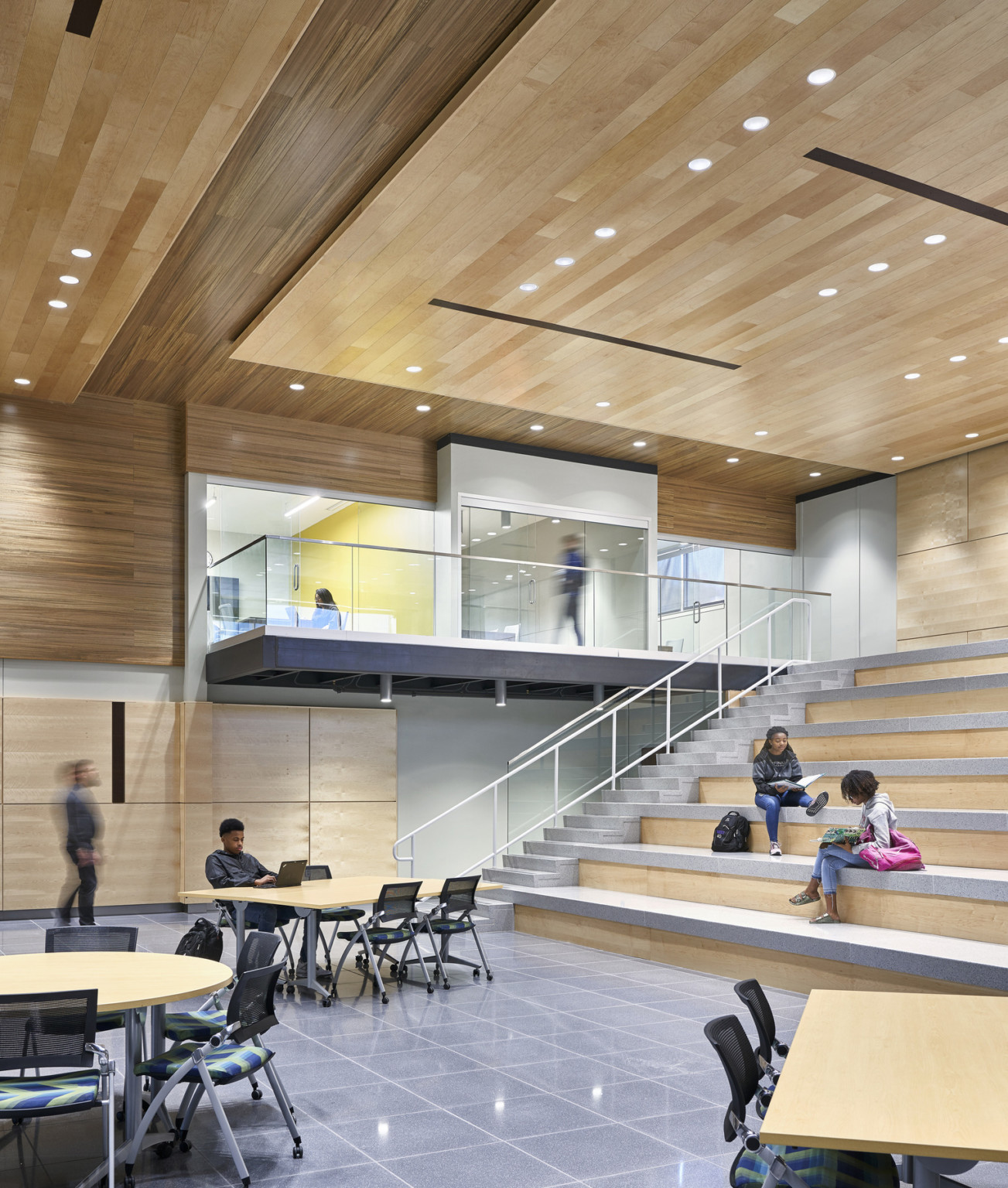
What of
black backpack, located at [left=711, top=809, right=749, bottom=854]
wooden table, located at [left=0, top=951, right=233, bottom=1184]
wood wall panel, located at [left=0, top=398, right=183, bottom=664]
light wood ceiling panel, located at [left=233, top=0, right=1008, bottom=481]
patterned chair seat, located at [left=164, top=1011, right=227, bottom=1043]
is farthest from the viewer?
wood wall panel, located at [left=0, top=398, right=183, bottom=664]

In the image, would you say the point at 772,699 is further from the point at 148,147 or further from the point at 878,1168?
the point at 878,1168

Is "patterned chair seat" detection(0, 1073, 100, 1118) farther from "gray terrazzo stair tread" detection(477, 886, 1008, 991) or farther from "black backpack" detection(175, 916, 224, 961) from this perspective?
"gray terrazzo stair tread" detection(477, 886, 1008, 991)

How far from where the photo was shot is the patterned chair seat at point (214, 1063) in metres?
4.58

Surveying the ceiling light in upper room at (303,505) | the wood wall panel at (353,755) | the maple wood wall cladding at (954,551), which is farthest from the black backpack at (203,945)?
the maple wood wall cladding at (954,551)

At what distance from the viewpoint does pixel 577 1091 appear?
19.0ft

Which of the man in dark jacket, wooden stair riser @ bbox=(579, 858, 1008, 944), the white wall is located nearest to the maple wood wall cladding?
the white wall

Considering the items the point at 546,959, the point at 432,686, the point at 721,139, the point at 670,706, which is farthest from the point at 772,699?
the point at 721,139

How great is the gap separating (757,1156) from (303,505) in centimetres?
1200

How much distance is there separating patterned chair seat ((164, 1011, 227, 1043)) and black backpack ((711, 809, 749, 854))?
6.16m

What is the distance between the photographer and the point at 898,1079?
3252mm

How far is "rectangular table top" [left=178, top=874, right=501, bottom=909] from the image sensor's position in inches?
310

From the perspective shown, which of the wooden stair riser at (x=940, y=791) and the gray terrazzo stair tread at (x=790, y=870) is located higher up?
the wooden stair riser at (x=940, y=791)

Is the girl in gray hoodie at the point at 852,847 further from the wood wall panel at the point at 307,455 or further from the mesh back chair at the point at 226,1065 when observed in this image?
the wood wall panel at the point at 307,455

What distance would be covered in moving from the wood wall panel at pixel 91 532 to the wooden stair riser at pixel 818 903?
614cm
